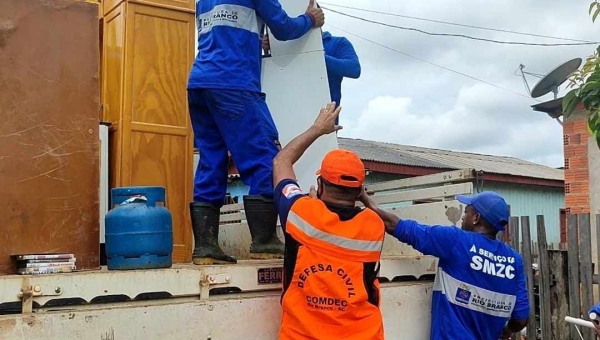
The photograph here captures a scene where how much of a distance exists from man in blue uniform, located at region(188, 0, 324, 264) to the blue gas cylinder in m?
0.29

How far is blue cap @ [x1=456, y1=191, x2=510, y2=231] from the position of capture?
312cm

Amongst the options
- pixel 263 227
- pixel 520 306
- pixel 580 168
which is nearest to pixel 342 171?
pixel 263 227

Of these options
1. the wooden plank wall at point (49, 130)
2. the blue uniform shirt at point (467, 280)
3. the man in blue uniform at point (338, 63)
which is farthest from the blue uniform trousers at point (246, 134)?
the man in blue uniform at point (338, 63)

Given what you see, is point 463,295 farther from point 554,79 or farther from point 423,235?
point 554,79

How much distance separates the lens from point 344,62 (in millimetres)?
4555

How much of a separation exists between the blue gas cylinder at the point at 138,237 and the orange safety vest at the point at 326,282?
0.54 m

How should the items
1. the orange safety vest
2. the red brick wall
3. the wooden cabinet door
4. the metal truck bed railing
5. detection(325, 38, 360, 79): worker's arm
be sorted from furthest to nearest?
the red brick wall → detection(325, 38, 360, 79): worker's arm → the wooden cabinet door → the orange safety vest → the metal truck bed railing

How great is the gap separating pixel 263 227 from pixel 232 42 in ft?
2.82

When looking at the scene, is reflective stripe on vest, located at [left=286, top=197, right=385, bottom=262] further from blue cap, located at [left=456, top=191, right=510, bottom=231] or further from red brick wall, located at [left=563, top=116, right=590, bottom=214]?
red brick wall, located at [left=563, top=116, right=590, bottom=214]

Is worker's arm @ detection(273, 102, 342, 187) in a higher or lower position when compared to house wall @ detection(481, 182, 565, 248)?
higher

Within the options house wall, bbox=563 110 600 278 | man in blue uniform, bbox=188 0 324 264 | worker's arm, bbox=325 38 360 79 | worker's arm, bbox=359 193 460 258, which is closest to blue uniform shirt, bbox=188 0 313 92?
man in blue uniform, bbox=188 0 324 264

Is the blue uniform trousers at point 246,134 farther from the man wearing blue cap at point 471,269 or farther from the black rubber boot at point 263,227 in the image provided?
the man wearing blue cap at point 471,269

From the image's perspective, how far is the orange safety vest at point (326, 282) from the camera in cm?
238

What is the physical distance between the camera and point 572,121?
10461 mm
